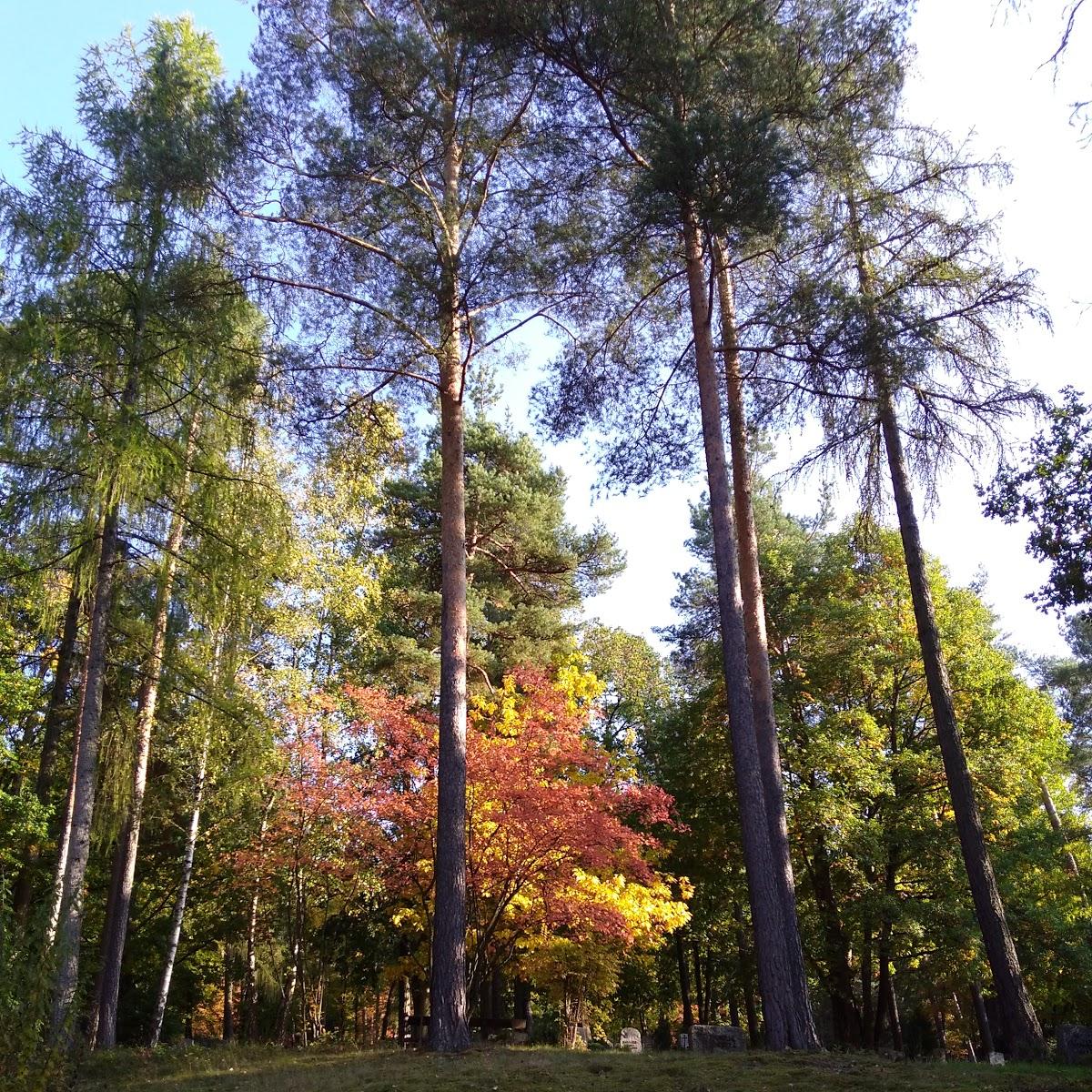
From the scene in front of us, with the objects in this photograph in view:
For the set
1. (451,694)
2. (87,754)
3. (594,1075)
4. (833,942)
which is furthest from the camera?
(833,942)

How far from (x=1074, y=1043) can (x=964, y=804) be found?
2441mm

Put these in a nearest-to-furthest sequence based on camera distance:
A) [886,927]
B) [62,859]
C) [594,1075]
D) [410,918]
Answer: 1. [594,1075]
2. [62,859]
3. [410,918]
4. [886,927]

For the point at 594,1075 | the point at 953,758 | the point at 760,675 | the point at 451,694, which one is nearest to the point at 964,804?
the point at 953,758

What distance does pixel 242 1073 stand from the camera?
8.31 meters

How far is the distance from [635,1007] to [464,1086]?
23.8 metres

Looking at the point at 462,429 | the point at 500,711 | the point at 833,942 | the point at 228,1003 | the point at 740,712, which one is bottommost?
the point at 228,1003

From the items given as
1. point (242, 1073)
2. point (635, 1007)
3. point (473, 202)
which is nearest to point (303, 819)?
point (242, 1073)

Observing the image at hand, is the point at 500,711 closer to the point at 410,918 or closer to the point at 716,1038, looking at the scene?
the point at 410,918

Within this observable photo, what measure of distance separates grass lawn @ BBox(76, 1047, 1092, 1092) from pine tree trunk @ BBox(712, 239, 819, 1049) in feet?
2.48

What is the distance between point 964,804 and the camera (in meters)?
10.0

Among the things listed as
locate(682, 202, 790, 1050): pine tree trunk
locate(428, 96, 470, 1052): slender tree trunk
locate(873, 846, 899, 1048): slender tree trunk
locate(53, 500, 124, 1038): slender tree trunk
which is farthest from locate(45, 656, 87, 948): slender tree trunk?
locate(873, 846, 899, 1048): slender tree trunk

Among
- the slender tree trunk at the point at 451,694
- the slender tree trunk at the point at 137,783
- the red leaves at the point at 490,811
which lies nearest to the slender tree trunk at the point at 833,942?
the red leaves at the point at 490,811

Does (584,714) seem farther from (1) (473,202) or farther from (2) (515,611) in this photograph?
(1) (473,202)

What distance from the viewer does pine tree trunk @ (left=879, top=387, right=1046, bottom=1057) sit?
913 centimetres
